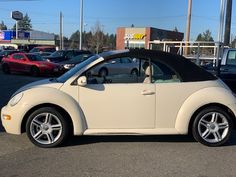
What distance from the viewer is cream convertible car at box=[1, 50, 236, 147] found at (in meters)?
6.53

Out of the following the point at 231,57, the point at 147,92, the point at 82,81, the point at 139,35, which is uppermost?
the point at 139,35

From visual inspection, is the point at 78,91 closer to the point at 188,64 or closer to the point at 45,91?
the point at 45,91

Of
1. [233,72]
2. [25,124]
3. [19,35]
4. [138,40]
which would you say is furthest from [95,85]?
[19,35]

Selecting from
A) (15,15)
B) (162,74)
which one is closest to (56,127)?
(162,74)

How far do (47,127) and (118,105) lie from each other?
1.16 metres

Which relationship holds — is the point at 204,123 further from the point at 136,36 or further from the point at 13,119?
the point at 136,36

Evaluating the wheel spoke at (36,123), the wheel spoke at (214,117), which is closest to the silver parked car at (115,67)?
the wheel spoke at (36,123)

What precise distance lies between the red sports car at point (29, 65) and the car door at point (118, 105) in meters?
18.1

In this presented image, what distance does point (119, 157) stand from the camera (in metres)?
6.01

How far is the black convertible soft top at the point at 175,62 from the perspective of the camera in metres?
6.75

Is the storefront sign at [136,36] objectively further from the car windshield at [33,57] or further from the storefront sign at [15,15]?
the car windshield at [33,57]

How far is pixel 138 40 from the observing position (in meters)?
65.2

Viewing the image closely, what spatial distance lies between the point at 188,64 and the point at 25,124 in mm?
2802

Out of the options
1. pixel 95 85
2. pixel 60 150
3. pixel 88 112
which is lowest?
pixel 60 150
